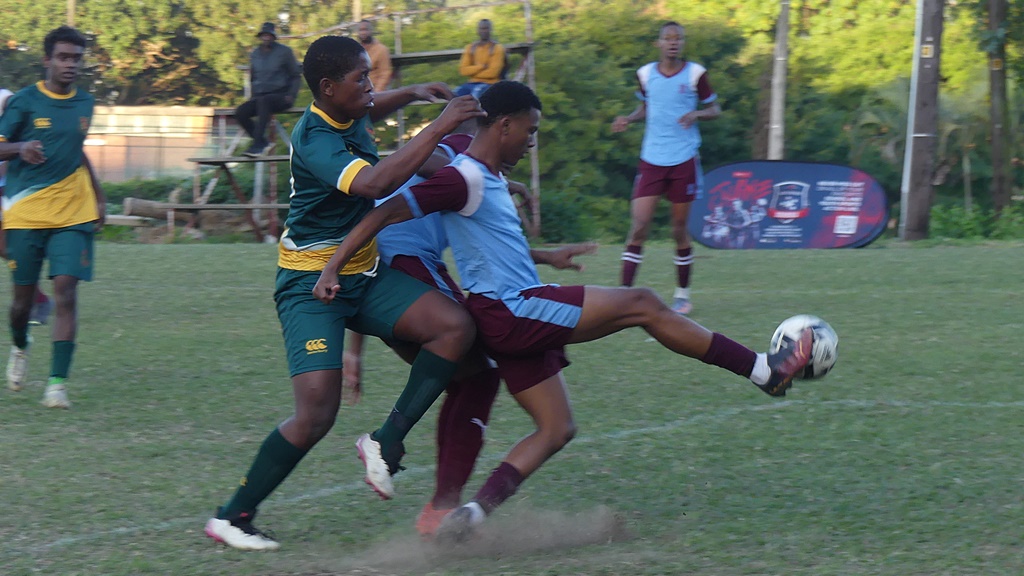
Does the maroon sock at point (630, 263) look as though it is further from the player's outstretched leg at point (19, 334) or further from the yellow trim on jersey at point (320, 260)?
the yellow trim on jersey at point (320, 260)

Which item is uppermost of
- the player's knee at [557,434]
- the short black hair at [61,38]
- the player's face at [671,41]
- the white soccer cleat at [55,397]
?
the player's face at [671,41]

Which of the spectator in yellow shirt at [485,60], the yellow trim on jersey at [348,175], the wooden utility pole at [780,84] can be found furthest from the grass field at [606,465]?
the wooden utility pole at [780,84]

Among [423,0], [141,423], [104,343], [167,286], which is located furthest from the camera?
[423,0]

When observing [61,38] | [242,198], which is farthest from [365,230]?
[242,198]

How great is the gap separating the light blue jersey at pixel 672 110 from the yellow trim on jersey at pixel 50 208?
4435 millimetres

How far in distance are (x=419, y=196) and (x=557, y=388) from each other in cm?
84

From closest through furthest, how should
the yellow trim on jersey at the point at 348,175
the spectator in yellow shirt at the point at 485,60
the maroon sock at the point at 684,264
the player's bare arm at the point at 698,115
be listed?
the yellow trim on jersey at the point at 348,175, the player's bare arm at the point at 698,115, the maroon sock at the point at 684,264, the spectator in yellow shirt at the point at 485,60

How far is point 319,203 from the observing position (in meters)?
Answer: 4.28

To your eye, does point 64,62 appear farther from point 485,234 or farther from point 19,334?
point 485,234

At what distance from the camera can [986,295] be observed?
10.8 m

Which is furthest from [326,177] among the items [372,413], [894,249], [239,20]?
[239,20]

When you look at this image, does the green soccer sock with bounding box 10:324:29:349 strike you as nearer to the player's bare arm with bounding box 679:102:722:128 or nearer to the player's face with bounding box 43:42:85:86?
the player's face with bounding box 43:42:85:86

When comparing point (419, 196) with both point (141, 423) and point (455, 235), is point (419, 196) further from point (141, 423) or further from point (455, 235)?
point (141, 423)

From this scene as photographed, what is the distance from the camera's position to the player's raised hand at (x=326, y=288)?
4035 millimetres
